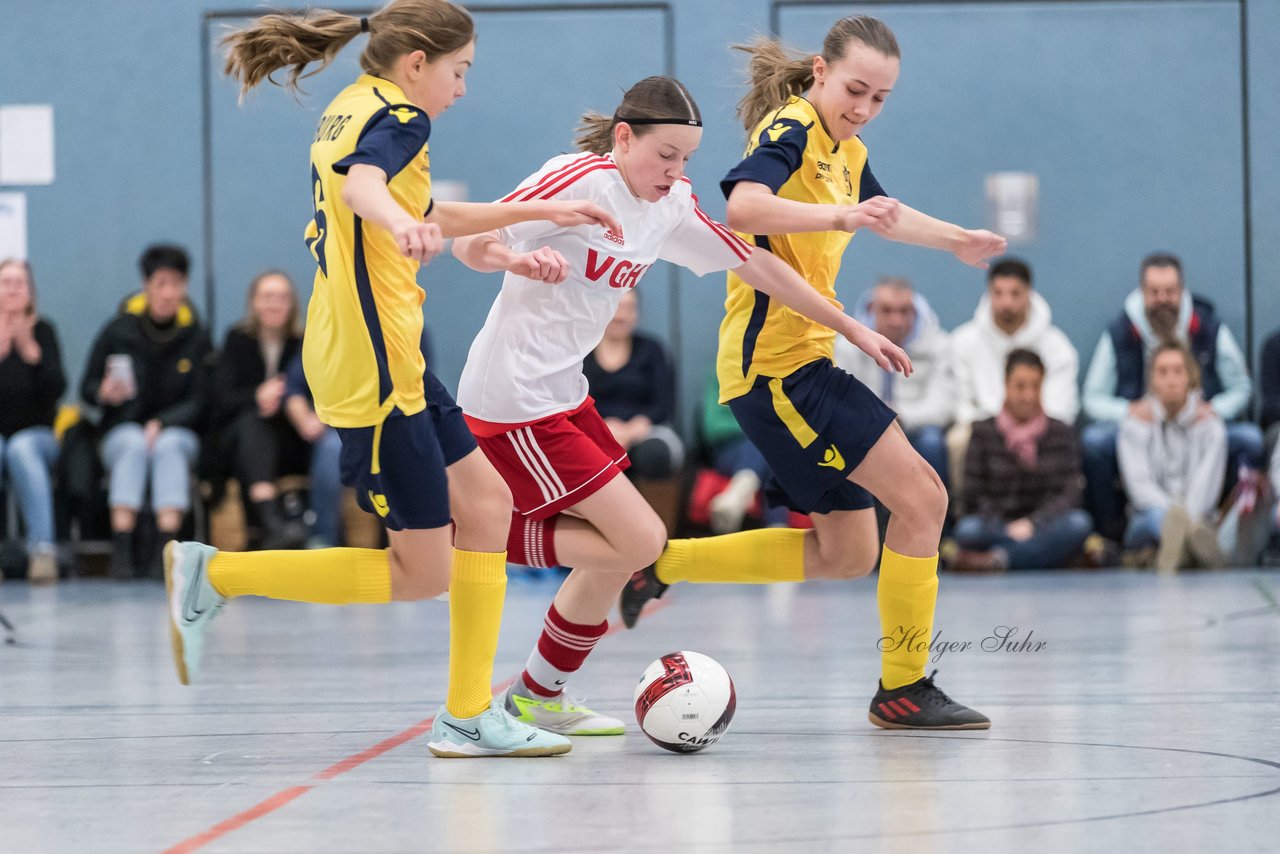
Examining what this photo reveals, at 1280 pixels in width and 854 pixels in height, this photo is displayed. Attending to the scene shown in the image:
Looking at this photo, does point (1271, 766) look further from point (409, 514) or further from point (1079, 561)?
point (1079, 561)

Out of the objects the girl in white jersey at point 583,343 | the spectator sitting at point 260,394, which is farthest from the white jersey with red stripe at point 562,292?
the spectator sitting at point 260,394

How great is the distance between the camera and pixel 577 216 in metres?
3.65

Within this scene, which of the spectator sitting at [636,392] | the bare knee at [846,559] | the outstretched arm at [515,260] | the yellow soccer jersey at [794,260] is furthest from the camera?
the spectator sitting at [636,392]

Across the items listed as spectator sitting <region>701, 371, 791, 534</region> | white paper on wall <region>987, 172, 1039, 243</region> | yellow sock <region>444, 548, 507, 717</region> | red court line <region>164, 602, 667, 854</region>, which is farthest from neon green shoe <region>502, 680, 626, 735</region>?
white paper on wall <region>987, 172, 1039, 243</region>

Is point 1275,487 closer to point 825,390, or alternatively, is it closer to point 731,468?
point 731,468

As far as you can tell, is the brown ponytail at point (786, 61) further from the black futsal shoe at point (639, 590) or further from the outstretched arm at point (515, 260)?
the black futsal shoe at point (639, 590)

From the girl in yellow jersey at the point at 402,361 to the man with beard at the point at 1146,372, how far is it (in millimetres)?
6145

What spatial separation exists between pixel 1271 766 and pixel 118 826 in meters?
2.33

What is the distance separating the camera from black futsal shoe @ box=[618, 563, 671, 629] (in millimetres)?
4523

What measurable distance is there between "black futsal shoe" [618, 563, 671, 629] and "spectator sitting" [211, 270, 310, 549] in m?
4.89

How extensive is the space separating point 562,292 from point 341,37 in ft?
2.63

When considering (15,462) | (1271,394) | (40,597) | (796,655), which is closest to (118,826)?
(796,655)

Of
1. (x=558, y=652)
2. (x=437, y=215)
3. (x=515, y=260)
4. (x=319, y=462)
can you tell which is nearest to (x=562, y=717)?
(x=558, y=652)

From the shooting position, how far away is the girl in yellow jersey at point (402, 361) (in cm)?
359
